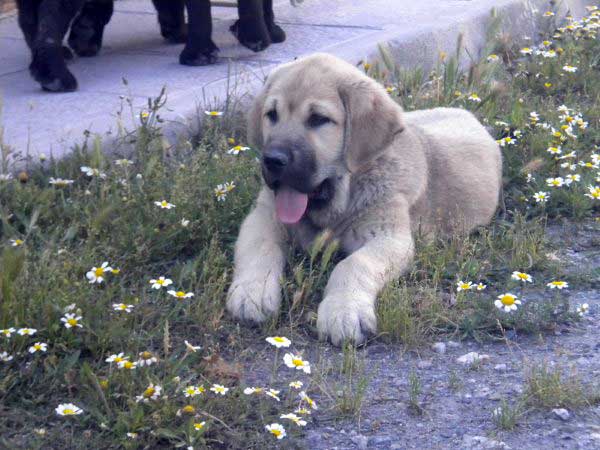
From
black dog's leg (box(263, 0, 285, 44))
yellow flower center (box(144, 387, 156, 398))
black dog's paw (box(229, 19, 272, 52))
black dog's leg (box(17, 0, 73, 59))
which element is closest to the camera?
yellow flower center (box(144, 387, 156, 398))

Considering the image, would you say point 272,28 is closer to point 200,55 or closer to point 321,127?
point 200,55

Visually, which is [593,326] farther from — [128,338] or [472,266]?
[128,338]

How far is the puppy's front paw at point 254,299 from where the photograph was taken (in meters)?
3.23

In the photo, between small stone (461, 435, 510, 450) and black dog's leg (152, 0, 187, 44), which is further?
black dog's leg (152, 0, 187, 44)

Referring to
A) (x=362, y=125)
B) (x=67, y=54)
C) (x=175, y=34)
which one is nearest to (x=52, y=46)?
(x=67, y=54)

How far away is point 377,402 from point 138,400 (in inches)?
28.8

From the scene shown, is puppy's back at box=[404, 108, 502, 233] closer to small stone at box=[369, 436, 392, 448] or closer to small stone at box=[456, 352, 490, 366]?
small stone at box=[456, 352, 490, 366]

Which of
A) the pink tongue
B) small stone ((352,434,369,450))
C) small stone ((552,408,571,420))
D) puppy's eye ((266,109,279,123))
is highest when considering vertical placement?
puppy's eye ((266,109,279,123))

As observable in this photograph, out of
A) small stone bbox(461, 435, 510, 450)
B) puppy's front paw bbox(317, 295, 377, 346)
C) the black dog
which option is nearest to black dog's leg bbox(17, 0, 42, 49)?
the black dog

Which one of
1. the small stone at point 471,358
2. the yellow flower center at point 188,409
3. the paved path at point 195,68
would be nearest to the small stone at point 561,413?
the small stone at point 471,358

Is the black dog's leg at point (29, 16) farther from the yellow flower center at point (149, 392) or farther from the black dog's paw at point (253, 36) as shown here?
the yellow flower center at point (149, 392)

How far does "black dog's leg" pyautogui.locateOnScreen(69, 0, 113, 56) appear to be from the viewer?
19.7 feet

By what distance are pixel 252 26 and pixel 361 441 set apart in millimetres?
3873

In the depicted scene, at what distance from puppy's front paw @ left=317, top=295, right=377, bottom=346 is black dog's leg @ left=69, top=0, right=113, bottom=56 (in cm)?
352
